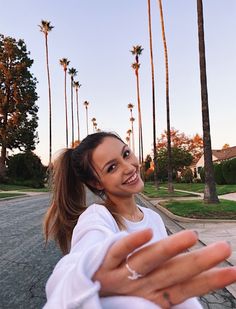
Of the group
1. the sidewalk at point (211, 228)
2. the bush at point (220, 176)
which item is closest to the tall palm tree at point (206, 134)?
the sidewalk at point (211, 228)

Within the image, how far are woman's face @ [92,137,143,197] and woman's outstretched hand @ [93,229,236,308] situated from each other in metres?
0.80

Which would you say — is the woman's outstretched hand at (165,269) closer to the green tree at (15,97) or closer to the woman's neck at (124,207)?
the woman's neck at (124,207)

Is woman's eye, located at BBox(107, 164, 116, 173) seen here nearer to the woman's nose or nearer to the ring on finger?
the woman's nose

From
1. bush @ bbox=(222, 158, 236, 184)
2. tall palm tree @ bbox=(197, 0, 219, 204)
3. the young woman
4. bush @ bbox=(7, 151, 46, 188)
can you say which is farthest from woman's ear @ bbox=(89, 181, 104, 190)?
bush @ bbox=(7, 151, 46, 188)

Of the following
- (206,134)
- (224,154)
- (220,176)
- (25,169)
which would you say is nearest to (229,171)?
(220,176)

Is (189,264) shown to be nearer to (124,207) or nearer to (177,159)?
(124,207)

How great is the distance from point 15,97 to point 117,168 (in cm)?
5357

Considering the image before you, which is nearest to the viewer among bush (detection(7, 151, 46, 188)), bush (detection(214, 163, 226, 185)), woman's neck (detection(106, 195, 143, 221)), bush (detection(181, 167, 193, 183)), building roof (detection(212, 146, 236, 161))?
woman's neck (detection(106, 195, 143, 221))

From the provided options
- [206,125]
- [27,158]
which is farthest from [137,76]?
[206,125]

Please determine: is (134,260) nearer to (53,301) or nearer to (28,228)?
(53,301)

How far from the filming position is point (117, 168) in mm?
1598

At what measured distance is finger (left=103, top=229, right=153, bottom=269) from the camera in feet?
2.44

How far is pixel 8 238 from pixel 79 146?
25.8ft

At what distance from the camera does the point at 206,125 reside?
50.0 feet
